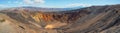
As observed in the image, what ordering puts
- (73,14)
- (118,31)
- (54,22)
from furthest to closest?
(73,14) < (54,22) < (118,31)

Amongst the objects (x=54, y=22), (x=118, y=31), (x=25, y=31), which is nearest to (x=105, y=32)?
(x=118, y=31)

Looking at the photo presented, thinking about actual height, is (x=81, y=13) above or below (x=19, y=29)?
below

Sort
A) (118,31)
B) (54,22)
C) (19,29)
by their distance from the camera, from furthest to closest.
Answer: (54,22) → (19,29) → (118,31)

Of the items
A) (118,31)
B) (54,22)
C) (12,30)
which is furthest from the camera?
(54,22)

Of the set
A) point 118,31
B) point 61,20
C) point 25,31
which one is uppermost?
point 118,31

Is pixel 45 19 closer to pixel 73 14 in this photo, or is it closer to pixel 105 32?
pixel 73 14

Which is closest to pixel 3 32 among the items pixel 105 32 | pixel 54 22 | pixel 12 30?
pixel 12 30

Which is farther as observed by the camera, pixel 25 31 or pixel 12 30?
pixel 25 31

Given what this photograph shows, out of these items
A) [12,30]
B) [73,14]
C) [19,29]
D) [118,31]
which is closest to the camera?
[118,31]

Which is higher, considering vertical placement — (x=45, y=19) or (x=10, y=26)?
(x=10, y=26)

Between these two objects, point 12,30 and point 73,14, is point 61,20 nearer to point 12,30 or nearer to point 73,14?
point 73,14
